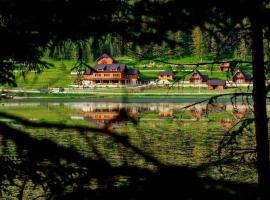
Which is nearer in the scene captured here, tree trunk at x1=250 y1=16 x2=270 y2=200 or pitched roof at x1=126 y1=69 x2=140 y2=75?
tree trunk at x1=250 y1=16 x2=270 y2=200

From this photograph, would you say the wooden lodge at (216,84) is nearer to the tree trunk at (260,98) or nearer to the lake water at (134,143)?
the lake water at (134,143)

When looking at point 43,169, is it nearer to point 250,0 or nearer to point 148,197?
point 148,197

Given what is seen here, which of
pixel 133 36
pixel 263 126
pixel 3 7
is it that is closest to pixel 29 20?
pixel 3 7

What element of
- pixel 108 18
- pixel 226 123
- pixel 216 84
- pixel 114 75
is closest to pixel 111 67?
pixel 114 75

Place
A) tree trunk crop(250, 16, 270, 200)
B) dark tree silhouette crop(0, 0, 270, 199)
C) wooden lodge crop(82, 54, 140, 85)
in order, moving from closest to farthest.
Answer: dark tree silhouette crop(0, 0, 270, 199) < tree trunk crop(250, 16, 270, 200) < wooden lodge crop(82, 54, 140, 85)

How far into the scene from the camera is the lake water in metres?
2.44

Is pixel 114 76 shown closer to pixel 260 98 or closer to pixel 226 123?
pixel 226 123

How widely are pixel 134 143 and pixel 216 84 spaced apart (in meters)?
97.0

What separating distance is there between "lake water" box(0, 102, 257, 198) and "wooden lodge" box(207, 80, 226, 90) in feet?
192

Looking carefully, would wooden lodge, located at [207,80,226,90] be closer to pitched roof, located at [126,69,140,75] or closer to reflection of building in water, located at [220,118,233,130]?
pitched roof, located at [126,69,140,75]

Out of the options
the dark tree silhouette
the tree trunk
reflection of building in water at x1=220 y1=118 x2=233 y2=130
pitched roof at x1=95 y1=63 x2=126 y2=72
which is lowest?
reflection of building in water at x1=220 y1=118 x2=233 y2=130

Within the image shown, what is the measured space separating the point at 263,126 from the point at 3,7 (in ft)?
11.9

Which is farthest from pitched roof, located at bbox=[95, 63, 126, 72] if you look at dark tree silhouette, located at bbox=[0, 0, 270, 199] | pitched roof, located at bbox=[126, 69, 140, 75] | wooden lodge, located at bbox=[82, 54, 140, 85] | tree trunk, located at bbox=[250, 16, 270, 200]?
dark tree silhouette, located at bbox=[0, 0, 270, 199]

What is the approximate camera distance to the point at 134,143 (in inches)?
455
